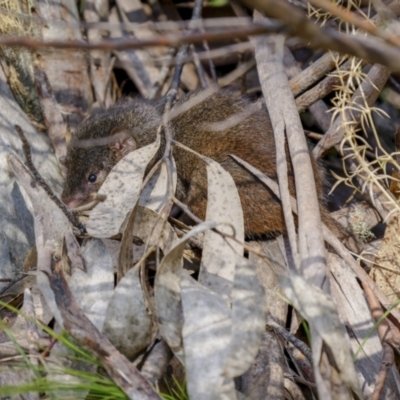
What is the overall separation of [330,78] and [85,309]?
2.57 metres

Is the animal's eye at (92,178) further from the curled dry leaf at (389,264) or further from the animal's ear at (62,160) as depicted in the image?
the curled dry leaf at (389,264)

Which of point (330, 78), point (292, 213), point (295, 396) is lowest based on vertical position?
point (295, 396)

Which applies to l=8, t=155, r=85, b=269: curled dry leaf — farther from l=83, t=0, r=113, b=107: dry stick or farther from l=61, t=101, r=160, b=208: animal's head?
l=83, t=0, r=113, b=107: dry stick

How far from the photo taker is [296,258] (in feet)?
10.9

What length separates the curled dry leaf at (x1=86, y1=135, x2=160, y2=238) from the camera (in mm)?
3612

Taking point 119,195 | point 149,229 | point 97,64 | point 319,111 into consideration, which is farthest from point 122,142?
point 319,111

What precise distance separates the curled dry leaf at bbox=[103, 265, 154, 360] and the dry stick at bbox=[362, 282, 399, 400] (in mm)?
1036

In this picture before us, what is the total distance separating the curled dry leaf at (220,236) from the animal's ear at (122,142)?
1088 millimetres

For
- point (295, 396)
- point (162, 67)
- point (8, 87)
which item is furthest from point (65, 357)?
point (162, 67)

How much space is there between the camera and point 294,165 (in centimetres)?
381

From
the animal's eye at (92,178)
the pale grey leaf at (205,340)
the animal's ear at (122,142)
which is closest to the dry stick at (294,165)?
the pale grey leaf at (205,340)

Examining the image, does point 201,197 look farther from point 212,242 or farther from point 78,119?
point 78,119

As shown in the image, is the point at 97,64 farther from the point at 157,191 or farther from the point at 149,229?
the point at 149,229

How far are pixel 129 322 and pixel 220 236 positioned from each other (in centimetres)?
74
